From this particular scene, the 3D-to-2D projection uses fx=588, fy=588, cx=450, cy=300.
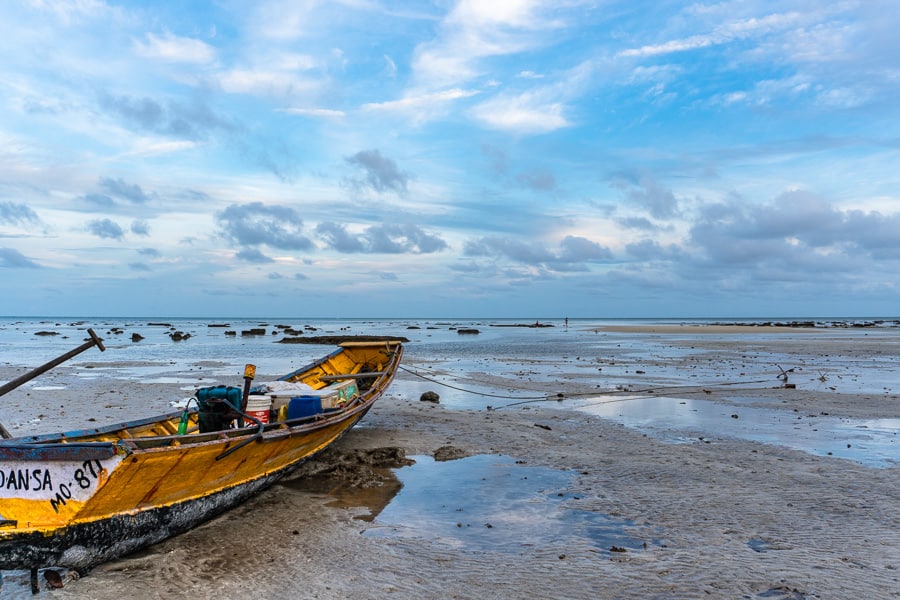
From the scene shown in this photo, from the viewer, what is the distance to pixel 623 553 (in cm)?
682

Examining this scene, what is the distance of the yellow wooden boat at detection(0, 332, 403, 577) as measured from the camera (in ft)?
19.4

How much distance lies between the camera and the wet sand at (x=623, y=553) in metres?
5.97

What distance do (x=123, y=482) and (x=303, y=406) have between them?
4609mm

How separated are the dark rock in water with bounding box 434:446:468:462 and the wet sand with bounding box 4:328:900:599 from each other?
0.15 metres

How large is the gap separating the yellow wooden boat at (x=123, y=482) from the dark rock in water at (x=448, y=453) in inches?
125

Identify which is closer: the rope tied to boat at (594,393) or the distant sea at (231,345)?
the rope tied to boat at (594,393)

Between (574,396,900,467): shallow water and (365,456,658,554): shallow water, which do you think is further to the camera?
(574,396,900,467): shallow water

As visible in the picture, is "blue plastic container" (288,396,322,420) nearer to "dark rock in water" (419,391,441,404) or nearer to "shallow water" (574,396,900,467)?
"shallow water" (574,396,900,467)

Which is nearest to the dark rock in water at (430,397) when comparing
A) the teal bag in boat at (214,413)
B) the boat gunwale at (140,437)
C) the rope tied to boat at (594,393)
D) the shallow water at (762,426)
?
the rope tied to boat at (594,393)

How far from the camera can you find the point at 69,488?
236 inches

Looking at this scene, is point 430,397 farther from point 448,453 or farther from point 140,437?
point 140,437

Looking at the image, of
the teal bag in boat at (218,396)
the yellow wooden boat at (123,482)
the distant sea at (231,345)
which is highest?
the teal bag in boat at (218,396)

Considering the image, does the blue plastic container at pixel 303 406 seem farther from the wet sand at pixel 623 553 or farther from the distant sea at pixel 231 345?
the distant sea at pixel 231 345

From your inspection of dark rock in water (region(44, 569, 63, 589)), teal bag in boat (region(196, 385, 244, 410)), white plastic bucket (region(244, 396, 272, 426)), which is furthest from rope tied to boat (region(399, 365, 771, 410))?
dark rock in water (region(44, 569, 63, 589))
